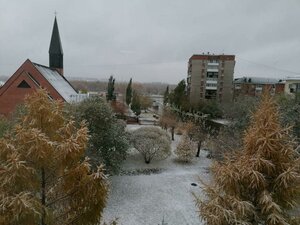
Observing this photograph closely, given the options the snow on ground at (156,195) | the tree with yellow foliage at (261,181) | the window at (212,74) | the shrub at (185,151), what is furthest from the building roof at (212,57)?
the tree with yellow foliage at (261,181)

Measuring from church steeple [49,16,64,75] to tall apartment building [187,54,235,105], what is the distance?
2449 cm

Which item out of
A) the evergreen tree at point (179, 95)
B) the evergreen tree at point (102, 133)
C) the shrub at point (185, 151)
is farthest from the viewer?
the evergreen tree at point (179, 95)

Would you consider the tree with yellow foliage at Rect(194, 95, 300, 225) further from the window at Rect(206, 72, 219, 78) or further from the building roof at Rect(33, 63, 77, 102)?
the window at Rect(206, 72, 219, 78)

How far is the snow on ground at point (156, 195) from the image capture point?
10.0 meters

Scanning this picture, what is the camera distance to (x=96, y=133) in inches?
495

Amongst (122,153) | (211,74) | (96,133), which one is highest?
(211,74)

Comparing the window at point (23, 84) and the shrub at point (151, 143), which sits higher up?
the window at point (23, 84)

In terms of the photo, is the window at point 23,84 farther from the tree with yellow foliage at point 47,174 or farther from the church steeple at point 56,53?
the tree with yellow foliage at point 47,174

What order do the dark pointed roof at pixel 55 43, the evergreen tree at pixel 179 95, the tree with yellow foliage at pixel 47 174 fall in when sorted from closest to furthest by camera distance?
the tree with yellow foliage at pixel 47 174, the dark pointed roof at pixel 55 43, the evergreen tree at pixel 179 95

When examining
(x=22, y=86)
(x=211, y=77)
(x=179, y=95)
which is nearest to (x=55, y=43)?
(x=22, y=86)

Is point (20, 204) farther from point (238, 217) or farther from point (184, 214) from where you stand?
point (184, 214)

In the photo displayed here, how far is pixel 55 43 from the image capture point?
100ft

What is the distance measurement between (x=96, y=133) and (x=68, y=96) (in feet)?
50.2

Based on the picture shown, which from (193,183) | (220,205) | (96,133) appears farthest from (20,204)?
(193,183)
